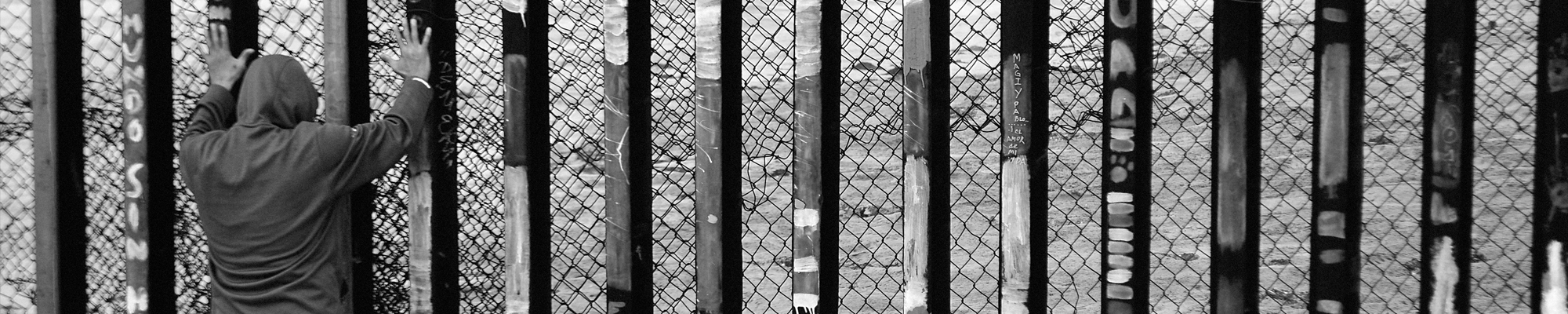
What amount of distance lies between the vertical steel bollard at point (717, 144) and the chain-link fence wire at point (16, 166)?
6.93ft

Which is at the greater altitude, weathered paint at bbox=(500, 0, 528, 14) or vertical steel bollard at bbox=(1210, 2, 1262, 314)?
weathered paint at bbox=(500, 0, 528, 14)

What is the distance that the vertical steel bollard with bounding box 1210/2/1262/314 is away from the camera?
8.97 ft

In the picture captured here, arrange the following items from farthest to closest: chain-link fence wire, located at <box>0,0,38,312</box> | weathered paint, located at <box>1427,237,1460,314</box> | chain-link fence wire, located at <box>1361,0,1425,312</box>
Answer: chain-link fence wire, located at <box>1361,0,1425,312</box> < chain-link fence wire, located at <box>0,0,38,312</box> < weathered paint, located at <box>1427,237,1460,314</box>

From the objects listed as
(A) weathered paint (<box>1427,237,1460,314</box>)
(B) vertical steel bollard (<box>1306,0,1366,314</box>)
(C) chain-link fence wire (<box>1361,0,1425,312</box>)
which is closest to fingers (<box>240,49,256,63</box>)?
(B) vertical steel bollard (<box>1306,0,1366,314</box>)

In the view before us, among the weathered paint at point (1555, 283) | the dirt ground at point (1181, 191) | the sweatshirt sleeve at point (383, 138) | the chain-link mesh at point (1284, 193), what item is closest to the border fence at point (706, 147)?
the weathered paint at point (1555, 283)

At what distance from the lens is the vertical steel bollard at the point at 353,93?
2.68 m

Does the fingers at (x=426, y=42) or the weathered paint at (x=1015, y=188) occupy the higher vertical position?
the fingers at (x=426, y=42)

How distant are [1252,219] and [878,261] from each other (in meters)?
1.49

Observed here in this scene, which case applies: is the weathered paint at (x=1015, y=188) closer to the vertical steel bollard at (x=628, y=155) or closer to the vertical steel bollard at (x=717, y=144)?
the vertical steel bollard at (x=717, y=144)

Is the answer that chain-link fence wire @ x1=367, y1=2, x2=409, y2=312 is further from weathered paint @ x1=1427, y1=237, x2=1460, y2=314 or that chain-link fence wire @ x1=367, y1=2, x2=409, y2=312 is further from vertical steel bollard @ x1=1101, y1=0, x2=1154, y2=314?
weathered paint @ x1=1427, y1=237, x2=1460, y2=314

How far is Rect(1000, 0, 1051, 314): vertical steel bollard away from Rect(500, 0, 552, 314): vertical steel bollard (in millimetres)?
1288

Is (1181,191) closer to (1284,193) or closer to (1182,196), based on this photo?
(1182,196)

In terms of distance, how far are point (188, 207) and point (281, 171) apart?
0.67 m

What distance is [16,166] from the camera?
126 inches
